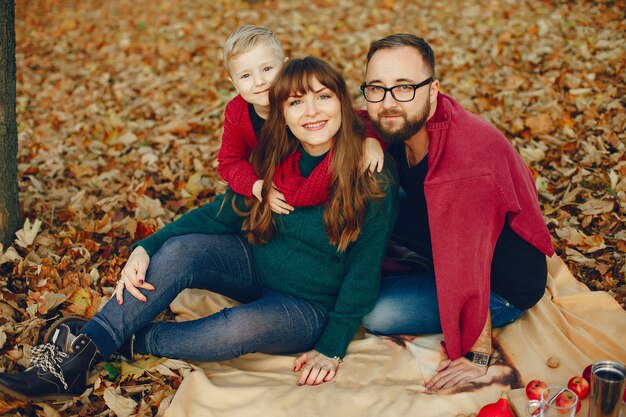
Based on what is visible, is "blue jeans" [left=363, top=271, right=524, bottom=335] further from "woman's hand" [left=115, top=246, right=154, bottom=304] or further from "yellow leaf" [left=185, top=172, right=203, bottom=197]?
"yellow leaf" [left=185, top=172, right=203, bottom=197]

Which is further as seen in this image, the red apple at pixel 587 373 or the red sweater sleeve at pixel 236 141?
the red sweater sleeve at pixel 236 141

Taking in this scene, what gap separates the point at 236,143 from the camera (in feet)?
10.9

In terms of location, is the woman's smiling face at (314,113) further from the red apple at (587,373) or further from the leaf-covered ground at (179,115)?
the red apple at (587,373)

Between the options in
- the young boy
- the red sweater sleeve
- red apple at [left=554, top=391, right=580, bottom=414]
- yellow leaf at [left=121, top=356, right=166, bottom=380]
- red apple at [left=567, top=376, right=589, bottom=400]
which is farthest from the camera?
the red sweater sleeve

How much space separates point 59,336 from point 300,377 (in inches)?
50.1

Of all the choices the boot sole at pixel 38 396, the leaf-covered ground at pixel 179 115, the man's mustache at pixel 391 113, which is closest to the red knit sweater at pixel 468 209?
the man's mustache at pixel 391 113

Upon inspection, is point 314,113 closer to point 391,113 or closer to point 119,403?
point 391,113

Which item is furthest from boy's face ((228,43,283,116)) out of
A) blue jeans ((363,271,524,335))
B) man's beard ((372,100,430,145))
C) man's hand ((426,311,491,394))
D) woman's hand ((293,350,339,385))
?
man's hand ((426,311,491,394))

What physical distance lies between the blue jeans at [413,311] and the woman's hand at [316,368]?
1.22 ft

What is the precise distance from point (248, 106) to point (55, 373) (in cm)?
179

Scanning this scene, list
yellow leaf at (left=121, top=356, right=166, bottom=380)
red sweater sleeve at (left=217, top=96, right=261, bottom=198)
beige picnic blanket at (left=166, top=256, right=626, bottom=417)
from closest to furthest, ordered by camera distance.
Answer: beige picnic blanket at (left=166, top=256, right=626, bottom=417) → yellow leaf at (left=121, top=356, right=166, bottom=380) → red sweater sleeve at (left=217, top=96, right=261, bottom=198)

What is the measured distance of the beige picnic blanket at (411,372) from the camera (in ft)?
→ 8.99

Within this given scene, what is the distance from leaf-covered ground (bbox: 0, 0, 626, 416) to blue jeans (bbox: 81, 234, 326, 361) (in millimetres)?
180

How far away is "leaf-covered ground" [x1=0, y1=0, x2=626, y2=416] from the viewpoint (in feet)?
11.4
